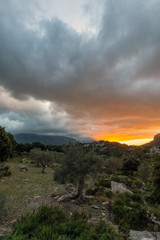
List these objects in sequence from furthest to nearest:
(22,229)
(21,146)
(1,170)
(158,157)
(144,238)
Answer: (21,146) < (1,170) < (158,157) < (144,238) < (22,229)

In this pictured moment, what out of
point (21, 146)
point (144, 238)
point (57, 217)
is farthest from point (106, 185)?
point (21, 146)

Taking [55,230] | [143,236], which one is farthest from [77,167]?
[143,236]

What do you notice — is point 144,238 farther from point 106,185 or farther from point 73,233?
point 106,185

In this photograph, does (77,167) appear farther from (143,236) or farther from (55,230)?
(143,236)

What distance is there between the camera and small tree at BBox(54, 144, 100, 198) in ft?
34.7

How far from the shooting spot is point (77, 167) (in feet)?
34.4

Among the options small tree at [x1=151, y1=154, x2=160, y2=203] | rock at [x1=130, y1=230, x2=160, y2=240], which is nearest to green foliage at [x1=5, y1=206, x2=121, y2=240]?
rock at [x1=130, y1=230, x2=160, y2=240]

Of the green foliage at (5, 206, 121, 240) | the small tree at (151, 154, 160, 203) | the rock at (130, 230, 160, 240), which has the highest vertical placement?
the small tree at (151, 154, 160, 203)

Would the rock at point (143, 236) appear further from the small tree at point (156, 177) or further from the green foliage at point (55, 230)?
the small tree at point (156, 177)

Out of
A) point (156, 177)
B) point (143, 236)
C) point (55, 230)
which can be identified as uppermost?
point (156, 177)

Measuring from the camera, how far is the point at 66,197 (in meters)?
11.1

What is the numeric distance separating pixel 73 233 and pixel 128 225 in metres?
4.48

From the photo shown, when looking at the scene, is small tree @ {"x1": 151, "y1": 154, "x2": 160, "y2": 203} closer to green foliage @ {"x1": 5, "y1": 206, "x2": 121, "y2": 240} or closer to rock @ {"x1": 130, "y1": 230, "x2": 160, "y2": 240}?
rock @ {"x1": 130, "y1": 230, "x2": 160, "y2": 240}

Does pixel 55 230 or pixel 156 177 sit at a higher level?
pixel 156 177
